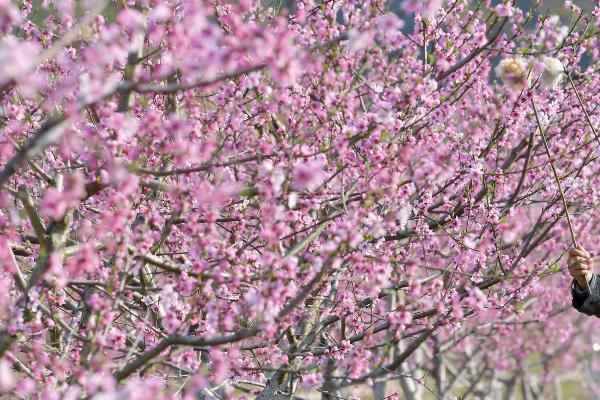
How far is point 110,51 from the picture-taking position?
3.00 meters

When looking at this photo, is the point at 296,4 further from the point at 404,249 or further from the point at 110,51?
the point at 110,51

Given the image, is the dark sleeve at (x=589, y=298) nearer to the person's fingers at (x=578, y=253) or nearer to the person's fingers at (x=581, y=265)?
the person's fingers at (x=581, y=265)

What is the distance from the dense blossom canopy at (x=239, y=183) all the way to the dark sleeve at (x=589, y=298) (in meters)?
0.38

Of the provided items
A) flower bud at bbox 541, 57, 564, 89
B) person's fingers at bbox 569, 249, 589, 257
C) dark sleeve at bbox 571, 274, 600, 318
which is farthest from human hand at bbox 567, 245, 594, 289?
flower bud at bbox 541, 57, 564, 89

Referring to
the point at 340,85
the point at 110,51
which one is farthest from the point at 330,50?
the point at 110,51

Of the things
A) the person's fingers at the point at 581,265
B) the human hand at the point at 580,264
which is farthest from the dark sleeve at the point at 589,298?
the person's fingers at the point at 581,265

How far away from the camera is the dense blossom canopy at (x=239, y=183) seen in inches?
132

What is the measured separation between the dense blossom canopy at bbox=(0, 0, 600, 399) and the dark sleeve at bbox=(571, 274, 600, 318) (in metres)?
0.38

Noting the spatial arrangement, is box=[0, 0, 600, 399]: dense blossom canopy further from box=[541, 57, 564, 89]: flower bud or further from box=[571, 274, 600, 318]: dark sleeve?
box=[571, 274, 600, 318]: dark sleeve

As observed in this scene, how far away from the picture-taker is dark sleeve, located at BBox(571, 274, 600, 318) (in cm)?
459

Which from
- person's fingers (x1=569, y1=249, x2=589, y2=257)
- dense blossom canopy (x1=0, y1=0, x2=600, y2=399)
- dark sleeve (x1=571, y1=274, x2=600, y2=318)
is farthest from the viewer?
dark sleeve (x1=571, y1=274, x2=600, y2=318)

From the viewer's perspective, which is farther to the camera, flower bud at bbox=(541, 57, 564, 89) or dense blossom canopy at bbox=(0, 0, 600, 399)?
flower bud at bbox=(541, 57, 564, 89)

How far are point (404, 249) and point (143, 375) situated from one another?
9.02ft

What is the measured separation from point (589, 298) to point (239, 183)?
9.75 feet
